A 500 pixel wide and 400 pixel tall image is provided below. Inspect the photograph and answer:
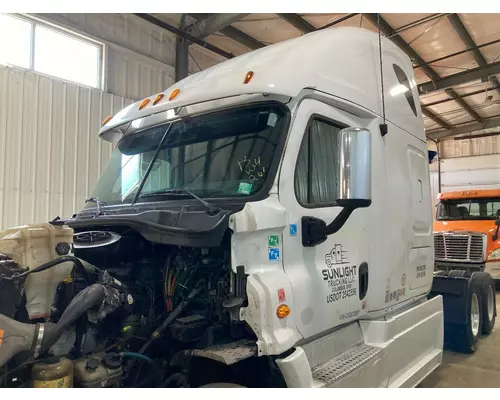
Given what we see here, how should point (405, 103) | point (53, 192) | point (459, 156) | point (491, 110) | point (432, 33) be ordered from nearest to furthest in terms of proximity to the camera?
point (405, 103) → point (53, 192) → point (432, 33) → point (491, 110) → point (459, 156)

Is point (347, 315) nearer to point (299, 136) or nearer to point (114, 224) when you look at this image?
point (299, 136)

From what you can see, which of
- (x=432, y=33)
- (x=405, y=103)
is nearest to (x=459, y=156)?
(x=432, y=33)

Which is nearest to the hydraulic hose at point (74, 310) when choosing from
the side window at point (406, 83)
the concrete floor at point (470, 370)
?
the side window at point (406, 83)

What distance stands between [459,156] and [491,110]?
3.84 metres

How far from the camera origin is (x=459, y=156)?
17.4 m

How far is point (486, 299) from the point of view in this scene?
6.12m

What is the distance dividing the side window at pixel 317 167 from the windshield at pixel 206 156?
24 centimetres

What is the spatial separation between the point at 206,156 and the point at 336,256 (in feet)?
3.52

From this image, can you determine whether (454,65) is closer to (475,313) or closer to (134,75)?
(475,313)

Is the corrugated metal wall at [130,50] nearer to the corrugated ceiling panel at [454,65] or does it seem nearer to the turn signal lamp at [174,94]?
the turn signal lamp at [174,94]

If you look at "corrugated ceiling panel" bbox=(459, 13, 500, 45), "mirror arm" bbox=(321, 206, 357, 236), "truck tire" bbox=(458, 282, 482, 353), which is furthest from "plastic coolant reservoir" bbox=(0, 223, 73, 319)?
"corrugated ceiling panel" bbox=(459, 13, 500, 45)

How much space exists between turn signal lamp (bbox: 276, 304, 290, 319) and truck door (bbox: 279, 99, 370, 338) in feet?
0.25

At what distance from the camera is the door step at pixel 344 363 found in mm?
2613

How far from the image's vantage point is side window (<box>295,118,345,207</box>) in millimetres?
2697
